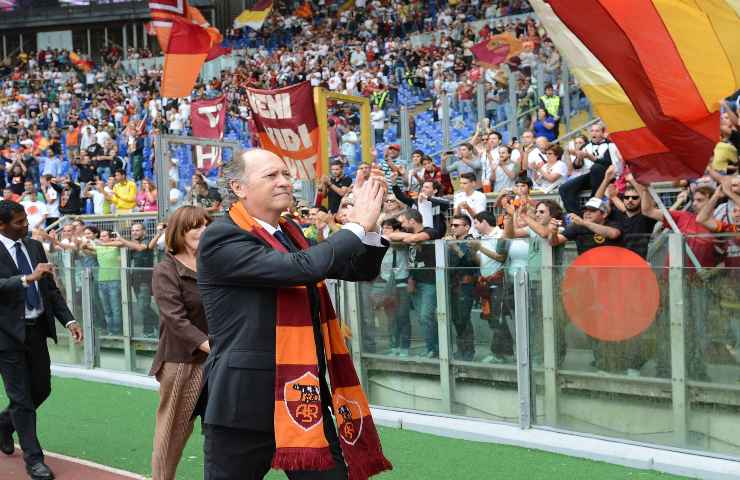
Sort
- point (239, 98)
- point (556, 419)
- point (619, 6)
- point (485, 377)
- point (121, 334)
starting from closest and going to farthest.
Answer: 1. point (619, 6)
2. point (556, 419)
3. point (485, 377)
4. point (121, 334)
5. point (239, 98)

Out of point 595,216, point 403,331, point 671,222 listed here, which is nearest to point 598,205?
point 595,216

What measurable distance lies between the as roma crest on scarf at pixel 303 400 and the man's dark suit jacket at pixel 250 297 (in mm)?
82

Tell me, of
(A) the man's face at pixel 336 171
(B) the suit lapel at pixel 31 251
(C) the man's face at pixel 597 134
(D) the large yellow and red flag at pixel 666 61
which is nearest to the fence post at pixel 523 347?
(D) the large yellow and red flag at pixel 666 61

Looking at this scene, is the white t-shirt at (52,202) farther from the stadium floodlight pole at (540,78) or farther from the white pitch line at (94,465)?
the white pitch line at (94,465)

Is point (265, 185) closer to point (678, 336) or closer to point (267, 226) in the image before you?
point (267, 226)

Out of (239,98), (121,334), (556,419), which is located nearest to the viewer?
(556,419)

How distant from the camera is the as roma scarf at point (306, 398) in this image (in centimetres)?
377

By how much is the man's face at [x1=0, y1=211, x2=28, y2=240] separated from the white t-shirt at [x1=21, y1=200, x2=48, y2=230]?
1068cm

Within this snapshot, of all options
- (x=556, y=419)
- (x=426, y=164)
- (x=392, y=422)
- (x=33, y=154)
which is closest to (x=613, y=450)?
(x=556, y=419)

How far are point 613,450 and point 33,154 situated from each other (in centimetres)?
2534

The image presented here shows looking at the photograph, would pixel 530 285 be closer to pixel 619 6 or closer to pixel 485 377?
pixel 485 377

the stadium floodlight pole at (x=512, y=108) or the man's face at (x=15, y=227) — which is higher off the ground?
the stadium floodlight pole at (x=512, y=108)

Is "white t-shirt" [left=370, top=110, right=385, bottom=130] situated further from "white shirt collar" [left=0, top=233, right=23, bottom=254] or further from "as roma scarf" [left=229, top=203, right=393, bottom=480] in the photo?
"as roma scarf" [left=229, top=203, right=393, bottom=480]

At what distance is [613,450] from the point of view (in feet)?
23.7
